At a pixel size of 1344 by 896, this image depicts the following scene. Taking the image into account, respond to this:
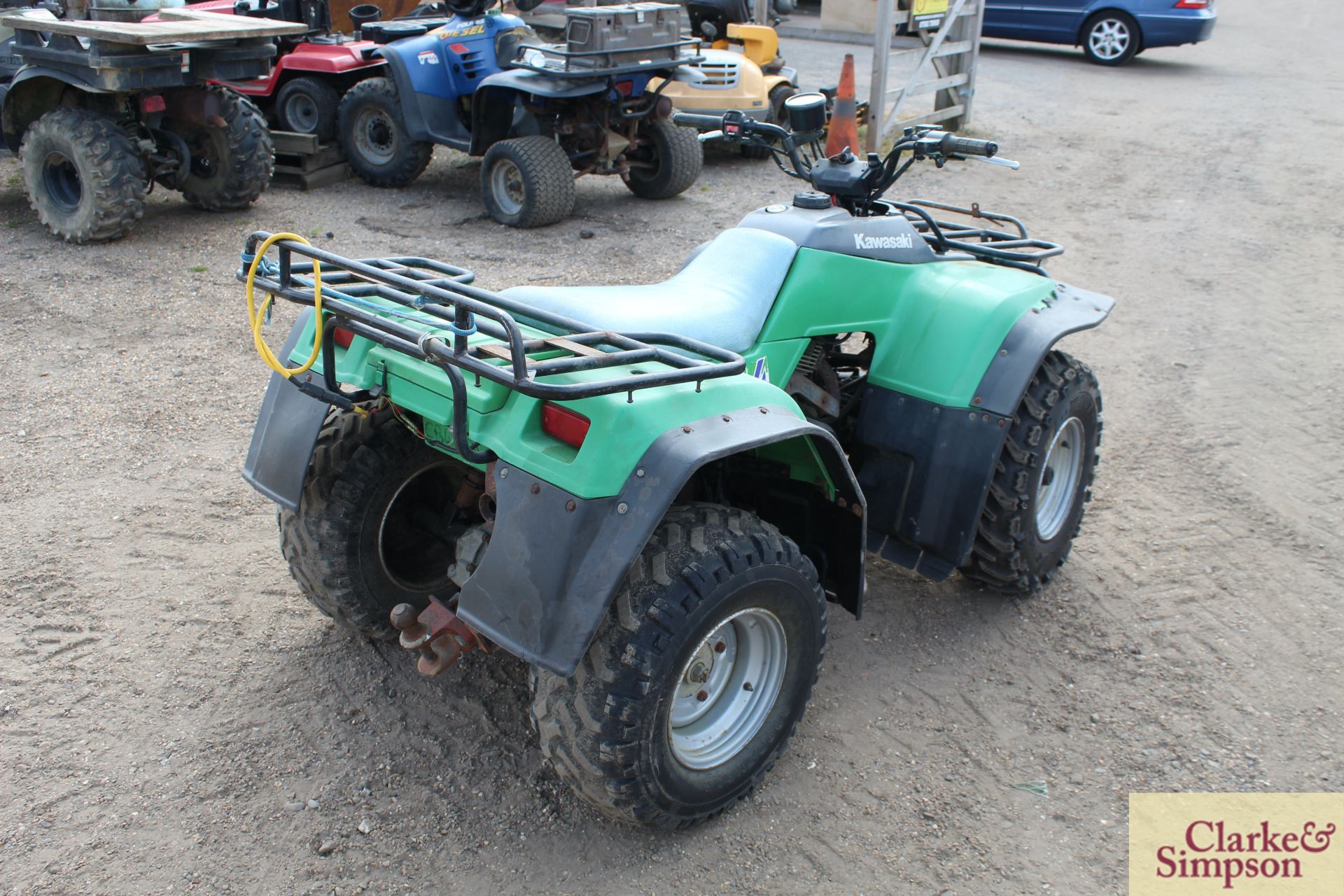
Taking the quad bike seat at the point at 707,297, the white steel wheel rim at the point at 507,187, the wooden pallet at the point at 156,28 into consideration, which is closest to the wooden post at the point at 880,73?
the white steel wheel rim at the point at 507,187

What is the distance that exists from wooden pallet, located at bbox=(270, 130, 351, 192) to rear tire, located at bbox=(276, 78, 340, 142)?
15cm

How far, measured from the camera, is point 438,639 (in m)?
2.75

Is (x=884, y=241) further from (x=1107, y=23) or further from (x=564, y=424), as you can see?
(x=1107, y=23)

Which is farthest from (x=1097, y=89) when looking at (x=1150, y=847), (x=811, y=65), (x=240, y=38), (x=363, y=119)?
(x=1150, y=847)

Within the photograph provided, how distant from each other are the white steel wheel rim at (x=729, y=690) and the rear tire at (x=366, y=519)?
90 cm

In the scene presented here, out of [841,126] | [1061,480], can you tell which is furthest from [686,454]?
[841,126]

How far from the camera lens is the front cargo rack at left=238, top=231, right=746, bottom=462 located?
7.19ft

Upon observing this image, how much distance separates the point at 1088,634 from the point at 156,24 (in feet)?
22.0

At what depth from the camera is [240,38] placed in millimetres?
7102

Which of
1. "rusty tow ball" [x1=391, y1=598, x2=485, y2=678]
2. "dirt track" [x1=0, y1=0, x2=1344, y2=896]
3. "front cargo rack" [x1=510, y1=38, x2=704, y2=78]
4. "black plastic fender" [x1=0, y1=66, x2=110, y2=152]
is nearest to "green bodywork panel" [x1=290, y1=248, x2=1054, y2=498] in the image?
"rusty tow ball" [x1=391, y1=598, x2=485, y2=678]

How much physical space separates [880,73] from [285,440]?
8.49 m

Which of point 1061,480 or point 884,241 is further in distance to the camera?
point 1061,480

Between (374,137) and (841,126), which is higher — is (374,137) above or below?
below

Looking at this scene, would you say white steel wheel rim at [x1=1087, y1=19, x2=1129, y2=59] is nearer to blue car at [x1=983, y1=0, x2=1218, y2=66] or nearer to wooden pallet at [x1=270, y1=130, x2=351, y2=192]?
blue car at [x1=983, y1=0, x2=1218, y2=66]
